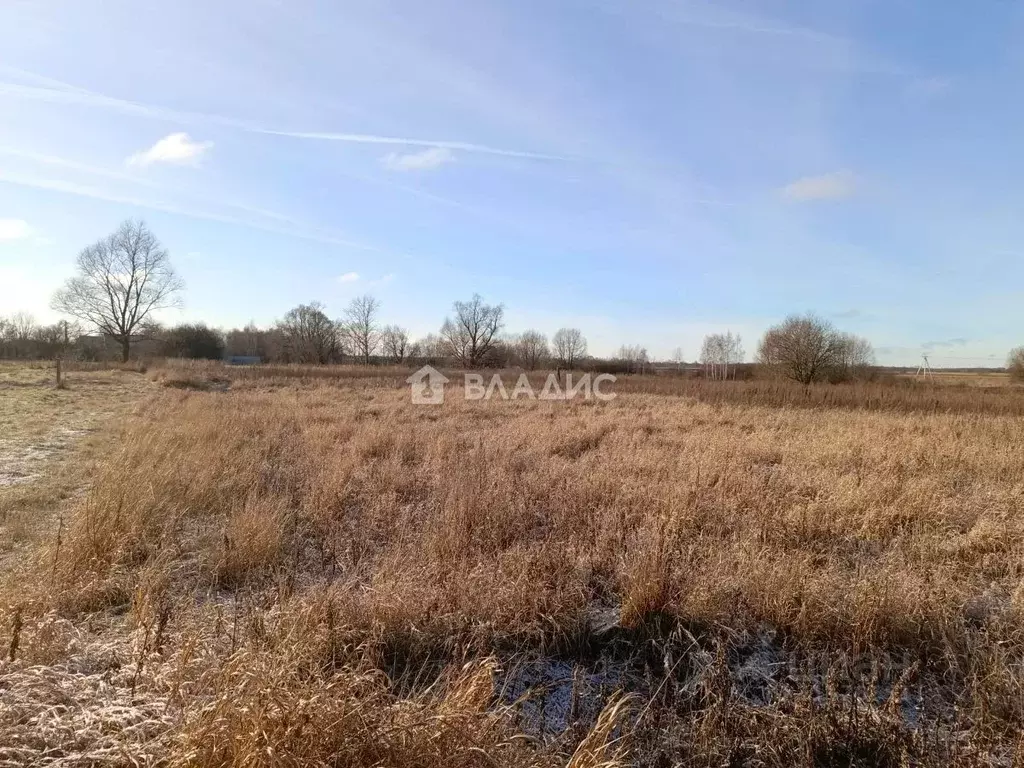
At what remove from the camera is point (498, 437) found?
29.0ft

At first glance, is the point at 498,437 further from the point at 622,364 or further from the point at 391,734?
the point at 622,364

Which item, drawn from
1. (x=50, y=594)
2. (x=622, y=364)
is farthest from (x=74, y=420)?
(x=622, y=364)

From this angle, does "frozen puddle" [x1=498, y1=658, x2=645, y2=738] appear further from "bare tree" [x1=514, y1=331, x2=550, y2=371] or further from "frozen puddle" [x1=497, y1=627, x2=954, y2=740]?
"bare tree" [x1=514, y1=331, x2=550, y2=371]

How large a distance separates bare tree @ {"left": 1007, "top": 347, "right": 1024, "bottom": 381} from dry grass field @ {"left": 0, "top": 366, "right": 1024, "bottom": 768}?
38.5 m

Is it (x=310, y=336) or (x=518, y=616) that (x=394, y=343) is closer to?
(x=310, y=336)

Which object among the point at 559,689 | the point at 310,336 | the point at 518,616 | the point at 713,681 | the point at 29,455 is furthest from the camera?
the point at 310,336

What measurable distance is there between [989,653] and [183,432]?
9.65 m

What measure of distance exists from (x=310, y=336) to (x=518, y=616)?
6353cm

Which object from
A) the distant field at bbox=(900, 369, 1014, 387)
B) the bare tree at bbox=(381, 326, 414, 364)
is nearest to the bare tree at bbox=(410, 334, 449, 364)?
the bare tree at bbox=(381, 326, 414, 364)

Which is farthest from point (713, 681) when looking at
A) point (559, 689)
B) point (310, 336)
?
point (310, 336)
